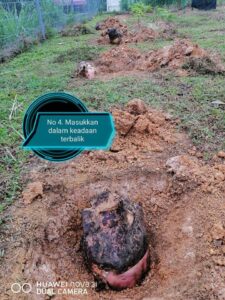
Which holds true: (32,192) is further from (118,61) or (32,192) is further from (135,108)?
(118,61)

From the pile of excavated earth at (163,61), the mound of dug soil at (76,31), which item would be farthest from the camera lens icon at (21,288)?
the mound of dug soil at (76,31)

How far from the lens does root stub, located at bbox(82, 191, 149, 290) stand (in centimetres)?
189

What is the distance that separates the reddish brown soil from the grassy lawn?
0.21 metres

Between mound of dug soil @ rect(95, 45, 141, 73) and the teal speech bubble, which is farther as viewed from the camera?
mound of dug soil @ rect(95, 45, 141, 73)

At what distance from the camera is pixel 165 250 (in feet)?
6.83

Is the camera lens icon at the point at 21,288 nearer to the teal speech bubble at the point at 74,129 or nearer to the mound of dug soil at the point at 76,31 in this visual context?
the teal speech bubble at the point at 74,129

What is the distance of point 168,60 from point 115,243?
3710 millimetres

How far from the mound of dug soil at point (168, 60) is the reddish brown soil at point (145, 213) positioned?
2.11 metres

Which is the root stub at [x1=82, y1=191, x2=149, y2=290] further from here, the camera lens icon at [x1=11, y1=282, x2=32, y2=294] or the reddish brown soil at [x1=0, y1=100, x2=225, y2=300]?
the camera lens icon at [x1=11, y1=282, x2=32, y2=294]

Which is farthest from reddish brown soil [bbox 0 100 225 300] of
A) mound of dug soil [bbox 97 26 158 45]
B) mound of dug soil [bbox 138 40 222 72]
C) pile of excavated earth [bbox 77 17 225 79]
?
mound of dug soil [bbox 97 26 158 45]

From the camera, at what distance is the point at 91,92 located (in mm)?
4230

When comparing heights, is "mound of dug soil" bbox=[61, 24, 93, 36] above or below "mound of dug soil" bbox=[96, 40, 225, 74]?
below

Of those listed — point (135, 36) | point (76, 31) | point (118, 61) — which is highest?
point (118, 61)

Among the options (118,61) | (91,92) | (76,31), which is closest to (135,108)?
(91,92)
